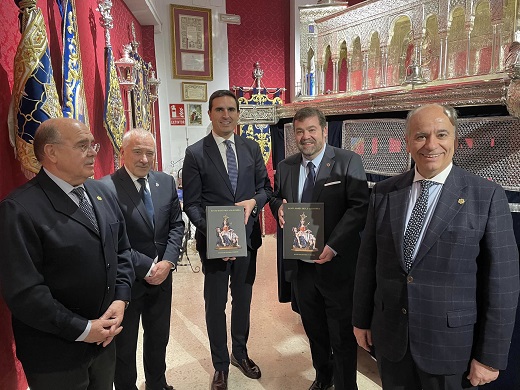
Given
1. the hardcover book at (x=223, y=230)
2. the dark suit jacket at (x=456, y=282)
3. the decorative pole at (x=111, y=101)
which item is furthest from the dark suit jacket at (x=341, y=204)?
the decorative pole at (x=111, y=101)

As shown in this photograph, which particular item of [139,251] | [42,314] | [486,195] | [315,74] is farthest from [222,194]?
[315,74]

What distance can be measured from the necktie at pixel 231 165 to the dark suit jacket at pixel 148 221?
408 mm

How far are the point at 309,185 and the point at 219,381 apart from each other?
1.44 meters

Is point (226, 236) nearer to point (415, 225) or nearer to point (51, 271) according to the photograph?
point (51, 271)

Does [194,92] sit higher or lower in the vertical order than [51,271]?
higher

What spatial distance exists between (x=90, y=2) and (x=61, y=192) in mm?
2675

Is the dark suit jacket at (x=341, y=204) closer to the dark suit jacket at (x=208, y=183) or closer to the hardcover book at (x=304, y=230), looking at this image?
the hardcover book at (x=304, y=230)

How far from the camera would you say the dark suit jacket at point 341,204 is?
217 centimetres

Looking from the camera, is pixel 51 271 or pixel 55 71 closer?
pixel 51 271

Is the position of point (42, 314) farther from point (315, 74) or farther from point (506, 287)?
point (315, 74)

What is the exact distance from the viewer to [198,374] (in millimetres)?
2830

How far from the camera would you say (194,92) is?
20.8ft

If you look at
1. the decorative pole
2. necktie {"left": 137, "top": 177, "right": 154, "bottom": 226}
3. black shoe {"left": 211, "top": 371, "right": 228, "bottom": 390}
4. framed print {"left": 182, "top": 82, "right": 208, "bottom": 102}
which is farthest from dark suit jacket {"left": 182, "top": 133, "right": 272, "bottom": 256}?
framed print {"left": 182, "top": 82, "right": 208, "bottom": 102}

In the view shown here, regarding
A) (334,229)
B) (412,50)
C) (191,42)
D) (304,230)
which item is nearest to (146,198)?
(304,230)
